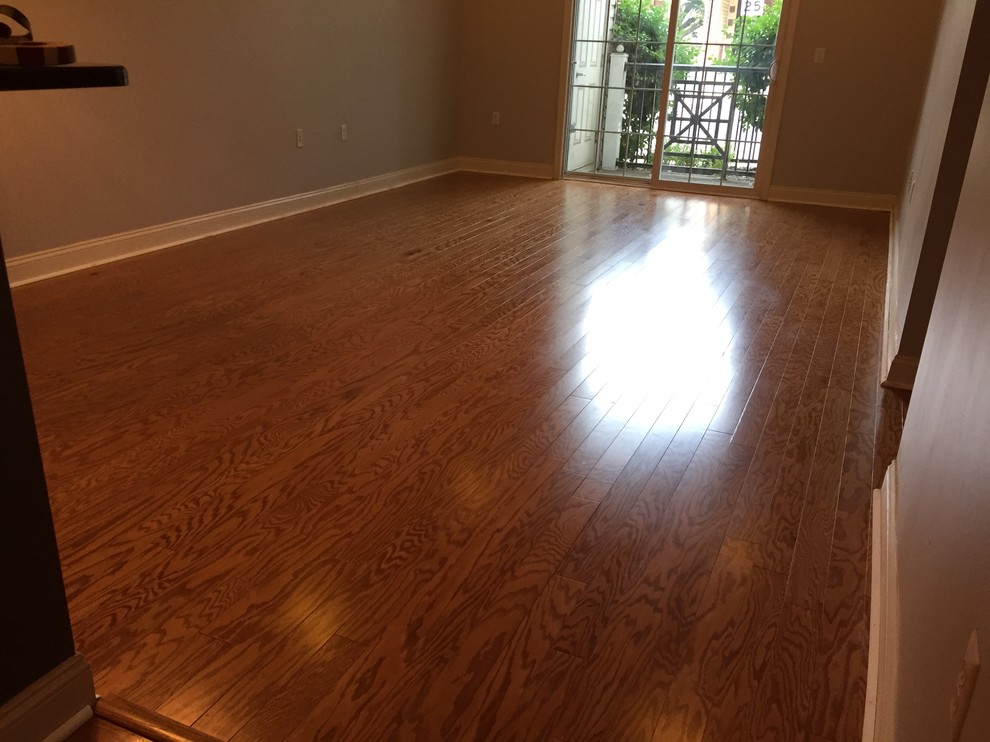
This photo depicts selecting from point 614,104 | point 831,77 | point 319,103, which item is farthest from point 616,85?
point 319,103

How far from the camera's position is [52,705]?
1261mm

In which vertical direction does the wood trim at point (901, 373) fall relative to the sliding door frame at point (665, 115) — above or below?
below

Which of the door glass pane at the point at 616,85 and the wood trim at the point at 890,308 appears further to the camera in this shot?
the door glass pane at the point at 616,85

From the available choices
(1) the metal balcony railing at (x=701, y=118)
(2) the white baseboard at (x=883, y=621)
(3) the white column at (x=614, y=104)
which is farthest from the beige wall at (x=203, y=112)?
(2) the white baseboard at (x=883, y=621)

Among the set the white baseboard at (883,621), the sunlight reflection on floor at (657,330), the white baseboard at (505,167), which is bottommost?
the sunlight reflection on floor at (657,330)

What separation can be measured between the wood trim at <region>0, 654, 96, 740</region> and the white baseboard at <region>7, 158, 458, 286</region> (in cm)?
263

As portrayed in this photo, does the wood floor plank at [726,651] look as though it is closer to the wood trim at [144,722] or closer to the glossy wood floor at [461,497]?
the glossy wood floor at [461,497]

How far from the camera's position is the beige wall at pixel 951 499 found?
90 centimetres

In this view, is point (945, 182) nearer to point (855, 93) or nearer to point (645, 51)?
point (855, 93)

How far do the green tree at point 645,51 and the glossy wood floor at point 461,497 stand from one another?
3.29 metres

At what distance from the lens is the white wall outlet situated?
0.81 m

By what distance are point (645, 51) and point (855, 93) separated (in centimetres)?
170

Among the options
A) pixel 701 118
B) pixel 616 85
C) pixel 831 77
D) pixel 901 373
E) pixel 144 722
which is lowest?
pixel 144 722

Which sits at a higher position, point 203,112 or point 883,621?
point 203,112
